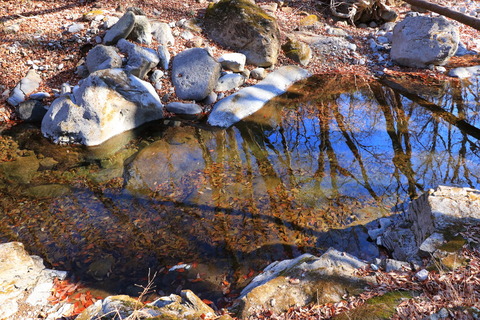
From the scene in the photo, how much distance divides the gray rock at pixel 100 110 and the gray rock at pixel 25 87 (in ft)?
4.19

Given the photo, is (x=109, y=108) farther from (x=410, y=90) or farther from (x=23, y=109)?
(x=410, y=90)

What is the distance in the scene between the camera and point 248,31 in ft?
36.0

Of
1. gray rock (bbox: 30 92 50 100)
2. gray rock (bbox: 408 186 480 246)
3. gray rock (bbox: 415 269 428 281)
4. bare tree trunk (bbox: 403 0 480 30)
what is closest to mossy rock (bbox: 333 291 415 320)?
gray rock (bbox: 415 269 428 281)

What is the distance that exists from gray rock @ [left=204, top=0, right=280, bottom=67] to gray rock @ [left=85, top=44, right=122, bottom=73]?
11.6ft

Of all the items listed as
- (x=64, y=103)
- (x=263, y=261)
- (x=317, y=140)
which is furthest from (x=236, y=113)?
(x=263, y=261)

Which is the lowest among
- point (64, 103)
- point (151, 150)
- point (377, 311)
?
point (151, 150)

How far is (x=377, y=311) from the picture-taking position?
9.70ft

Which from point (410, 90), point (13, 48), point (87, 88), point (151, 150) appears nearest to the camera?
point (151, 150)

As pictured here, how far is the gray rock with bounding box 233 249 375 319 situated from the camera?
3.46 metres

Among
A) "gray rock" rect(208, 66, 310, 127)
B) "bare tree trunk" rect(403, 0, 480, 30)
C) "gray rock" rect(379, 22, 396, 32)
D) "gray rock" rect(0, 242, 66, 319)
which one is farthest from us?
"gray rock" rect(379, 22, 396, 32)

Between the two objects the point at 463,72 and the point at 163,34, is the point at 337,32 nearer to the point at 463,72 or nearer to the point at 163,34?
the point at 463,72

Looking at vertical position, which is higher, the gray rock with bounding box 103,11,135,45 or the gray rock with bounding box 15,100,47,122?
the gray rock with bounding box 103,11,135,45

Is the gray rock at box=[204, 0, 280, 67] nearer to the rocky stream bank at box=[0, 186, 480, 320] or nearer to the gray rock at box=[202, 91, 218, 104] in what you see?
the gray rock at box=[202, 91, 218, 104]

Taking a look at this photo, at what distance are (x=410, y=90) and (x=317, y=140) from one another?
4.38 m
